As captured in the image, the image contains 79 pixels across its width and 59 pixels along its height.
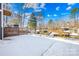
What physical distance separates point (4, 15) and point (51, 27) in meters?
0.49

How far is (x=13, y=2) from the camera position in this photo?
6.30 ft

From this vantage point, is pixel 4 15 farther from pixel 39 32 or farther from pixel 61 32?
pixel 61 32

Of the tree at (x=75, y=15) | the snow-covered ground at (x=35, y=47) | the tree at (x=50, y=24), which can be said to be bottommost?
the snow-covered ground at (x=35, y=47)

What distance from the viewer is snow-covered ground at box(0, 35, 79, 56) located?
6.23ft

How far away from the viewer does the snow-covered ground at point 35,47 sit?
6.23 ft

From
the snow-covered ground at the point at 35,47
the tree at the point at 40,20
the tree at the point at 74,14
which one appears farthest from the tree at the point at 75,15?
the tree at the point at 40,20

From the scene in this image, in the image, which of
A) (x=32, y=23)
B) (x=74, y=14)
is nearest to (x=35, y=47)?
(x=32, y=23)

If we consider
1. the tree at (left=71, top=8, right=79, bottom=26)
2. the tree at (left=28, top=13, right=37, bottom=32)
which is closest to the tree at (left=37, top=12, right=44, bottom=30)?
the tree at (left=28, top=13, right=37, bottom=32)

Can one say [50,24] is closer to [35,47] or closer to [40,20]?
[40,20]

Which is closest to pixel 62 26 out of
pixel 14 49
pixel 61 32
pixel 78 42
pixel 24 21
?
pixel 61 32

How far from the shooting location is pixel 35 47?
1934 mm

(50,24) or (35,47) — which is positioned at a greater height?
(50,24)

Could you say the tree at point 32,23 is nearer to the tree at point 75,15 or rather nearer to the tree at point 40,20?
the tree at point 40,20

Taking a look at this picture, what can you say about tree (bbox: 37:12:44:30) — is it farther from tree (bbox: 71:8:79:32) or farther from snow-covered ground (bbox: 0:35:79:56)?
tree (bbox: 71:8:79:32)
